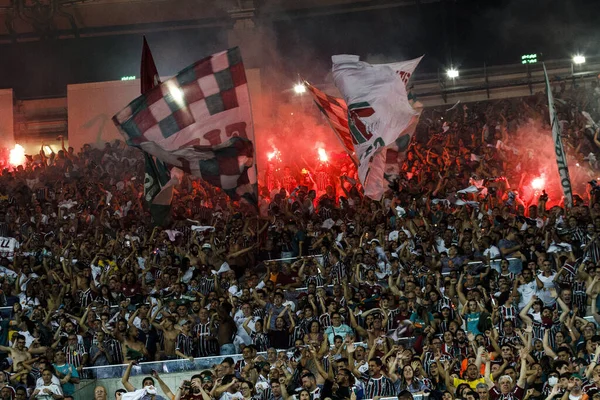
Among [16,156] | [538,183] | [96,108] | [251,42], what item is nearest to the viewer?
[538,183]

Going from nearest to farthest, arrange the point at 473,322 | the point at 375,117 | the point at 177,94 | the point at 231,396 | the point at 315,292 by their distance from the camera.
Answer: the point at 231,396 → the point at 473,322 → the point at 315,292 → the point at 177,94 → the point at 375,117

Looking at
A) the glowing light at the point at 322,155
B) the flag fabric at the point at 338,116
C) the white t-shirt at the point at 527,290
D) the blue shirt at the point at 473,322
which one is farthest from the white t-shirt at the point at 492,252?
the glowing light at the point at 322,155

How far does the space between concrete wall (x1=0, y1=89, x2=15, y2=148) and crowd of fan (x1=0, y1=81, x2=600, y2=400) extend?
24.1 feet

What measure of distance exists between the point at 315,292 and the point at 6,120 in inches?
611

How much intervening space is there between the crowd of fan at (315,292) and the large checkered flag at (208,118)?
5.11 ft

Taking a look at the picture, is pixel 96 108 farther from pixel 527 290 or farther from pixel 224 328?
pixel 527 290

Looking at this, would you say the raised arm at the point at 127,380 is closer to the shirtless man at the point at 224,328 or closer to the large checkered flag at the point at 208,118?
the shirtless man at the point at 224,328

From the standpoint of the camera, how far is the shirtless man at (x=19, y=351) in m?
13.8

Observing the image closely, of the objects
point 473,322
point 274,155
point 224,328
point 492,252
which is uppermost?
point 274,155

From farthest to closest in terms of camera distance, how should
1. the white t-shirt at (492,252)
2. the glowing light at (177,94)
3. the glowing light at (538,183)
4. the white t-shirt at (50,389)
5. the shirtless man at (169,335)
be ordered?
the glowing light at (538,183) < the glowing light at (177,94) < the white t-shirt at (492,252) < the shirtless man at (169,335) < the white t-shirt at (50,389)

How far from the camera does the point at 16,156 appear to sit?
27328 millimetres

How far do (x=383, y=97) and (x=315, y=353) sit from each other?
17.0 feet

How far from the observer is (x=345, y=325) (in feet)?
46.0

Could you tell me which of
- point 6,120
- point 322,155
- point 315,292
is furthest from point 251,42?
point 315,292
